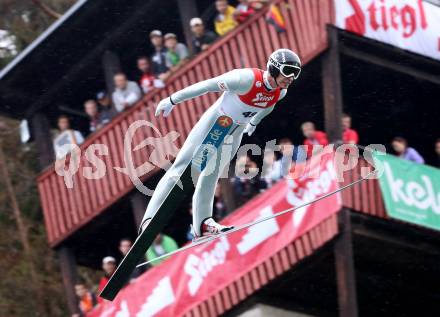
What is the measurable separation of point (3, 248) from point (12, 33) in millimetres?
4856

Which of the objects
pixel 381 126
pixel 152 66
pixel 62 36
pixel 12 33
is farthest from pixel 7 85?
pixel 12 33

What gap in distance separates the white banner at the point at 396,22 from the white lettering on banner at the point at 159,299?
12.4 ft


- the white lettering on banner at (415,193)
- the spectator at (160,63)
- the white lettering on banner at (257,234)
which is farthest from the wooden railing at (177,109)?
the white lettering on banner at (257,234)

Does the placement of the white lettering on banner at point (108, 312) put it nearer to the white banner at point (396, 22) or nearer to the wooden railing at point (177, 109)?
the wooden railing at point (177, 109)

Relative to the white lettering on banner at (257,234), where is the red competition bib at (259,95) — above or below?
above

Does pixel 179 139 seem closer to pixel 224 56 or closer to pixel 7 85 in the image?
pixel 224 56

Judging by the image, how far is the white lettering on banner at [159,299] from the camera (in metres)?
16.4

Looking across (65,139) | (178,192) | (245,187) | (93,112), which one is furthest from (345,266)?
(65,139)

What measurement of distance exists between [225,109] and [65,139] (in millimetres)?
8533

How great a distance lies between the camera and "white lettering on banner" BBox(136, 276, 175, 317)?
16.4m

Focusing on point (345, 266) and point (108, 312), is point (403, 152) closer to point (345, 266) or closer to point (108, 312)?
point (345, 266)

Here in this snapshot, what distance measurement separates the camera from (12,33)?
29500mm

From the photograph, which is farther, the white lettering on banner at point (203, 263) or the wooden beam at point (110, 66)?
the wooden beam at point (110, 66)

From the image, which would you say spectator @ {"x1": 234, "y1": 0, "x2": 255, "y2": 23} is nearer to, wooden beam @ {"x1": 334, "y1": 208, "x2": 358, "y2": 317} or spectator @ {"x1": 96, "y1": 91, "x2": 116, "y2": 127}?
spectator @ {"x1": 96, "y1": 91, "x2": 116, "y2": 127}
